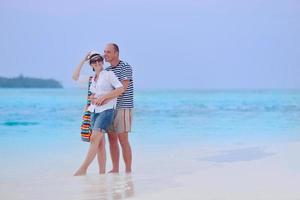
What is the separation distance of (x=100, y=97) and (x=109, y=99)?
60mm

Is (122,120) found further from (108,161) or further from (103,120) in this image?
(108,161)

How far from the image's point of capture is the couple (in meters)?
4.47

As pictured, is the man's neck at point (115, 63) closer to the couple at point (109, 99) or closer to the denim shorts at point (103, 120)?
the couple at point (109, 99)

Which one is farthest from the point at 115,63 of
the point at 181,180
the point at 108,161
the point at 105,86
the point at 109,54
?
the point at 108,161

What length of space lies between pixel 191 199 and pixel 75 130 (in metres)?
5.38

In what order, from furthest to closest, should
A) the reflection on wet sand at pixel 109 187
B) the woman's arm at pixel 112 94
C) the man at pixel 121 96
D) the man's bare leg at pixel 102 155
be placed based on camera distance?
the man's bare leg at pixel 102 155, the man at pixel 121 96, the woman's arm at pixel 112 94, the reflection on wet sand at pixel 109 187

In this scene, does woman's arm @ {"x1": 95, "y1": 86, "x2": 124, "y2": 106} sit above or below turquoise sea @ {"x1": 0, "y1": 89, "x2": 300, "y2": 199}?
above

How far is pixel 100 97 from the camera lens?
14.6 feet

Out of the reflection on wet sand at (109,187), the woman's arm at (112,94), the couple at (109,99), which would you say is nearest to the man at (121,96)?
the couple at (109,99)

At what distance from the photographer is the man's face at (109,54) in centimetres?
452

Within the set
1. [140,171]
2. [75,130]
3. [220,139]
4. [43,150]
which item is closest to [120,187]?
[140,171]

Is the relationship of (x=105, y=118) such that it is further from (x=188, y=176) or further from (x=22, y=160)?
(x=22, y=160)

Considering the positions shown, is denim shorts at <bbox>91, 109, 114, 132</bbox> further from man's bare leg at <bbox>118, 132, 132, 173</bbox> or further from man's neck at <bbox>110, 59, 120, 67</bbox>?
man's neck at <bbox>110, 59, 120, 67</bbox>

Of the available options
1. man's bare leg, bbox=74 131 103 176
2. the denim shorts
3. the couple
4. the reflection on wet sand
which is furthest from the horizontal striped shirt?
the reflection on wet sand
